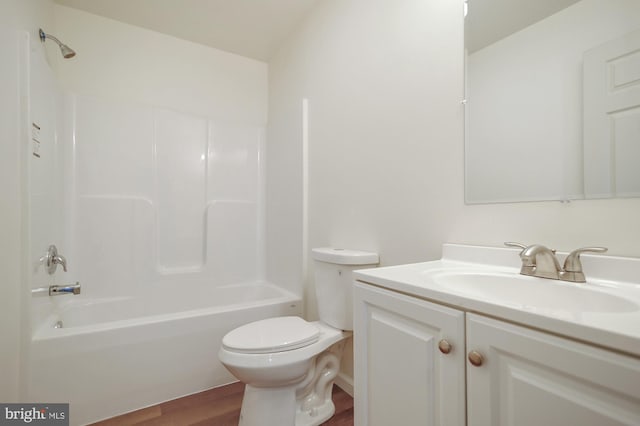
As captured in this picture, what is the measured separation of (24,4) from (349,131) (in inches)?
71.5

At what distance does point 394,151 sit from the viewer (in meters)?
1.38

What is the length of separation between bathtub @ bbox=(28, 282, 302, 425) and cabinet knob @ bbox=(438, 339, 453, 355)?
1406mm

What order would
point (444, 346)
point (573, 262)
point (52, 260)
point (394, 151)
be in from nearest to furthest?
point (444, 346) < point (573, 262) < point (394, 151) < point (52, 260)

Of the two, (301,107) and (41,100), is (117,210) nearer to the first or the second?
(41,100)

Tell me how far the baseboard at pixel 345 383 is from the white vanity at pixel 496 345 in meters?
0.86

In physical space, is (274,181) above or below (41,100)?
below

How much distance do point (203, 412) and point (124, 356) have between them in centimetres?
52

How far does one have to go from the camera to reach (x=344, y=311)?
56.8 inches

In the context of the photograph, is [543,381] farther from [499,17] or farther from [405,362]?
[499,17]

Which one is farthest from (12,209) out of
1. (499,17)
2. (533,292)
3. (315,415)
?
(499,17)

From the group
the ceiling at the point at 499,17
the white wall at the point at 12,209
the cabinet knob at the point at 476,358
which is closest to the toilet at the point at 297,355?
the cabinet knob at the point at 476,358

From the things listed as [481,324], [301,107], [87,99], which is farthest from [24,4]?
[481,324]

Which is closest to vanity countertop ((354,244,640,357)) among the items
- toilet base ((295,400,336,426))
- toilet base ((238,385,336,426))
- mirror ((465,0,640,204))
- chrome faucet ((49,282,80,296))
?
mirror ((465,0,640,204))

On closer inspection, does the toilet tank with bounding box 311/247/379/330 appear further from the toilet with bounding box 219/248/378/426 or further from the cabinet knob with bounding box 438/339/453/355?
the cabinet knob with bounding box 438/339/453/355
